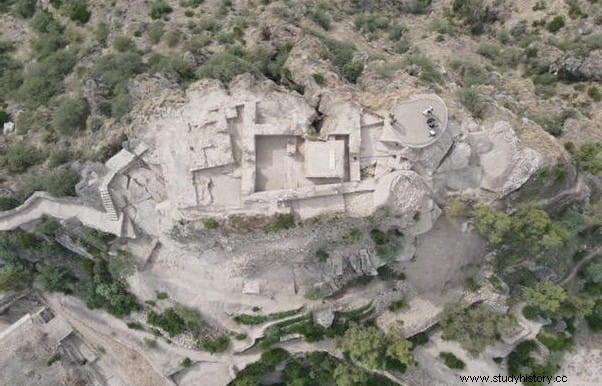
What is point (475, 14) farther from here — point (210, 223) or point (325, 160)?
point (210, 223)

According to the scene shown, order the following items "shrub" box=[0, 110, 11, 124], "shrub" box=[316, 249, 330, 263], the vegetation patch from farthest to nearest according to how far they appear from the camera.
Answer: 1. "shrub" box=[0, 110, 11, 124]
2. the vegetation patch
3. "shrub" box=[316, 249, 330, 263]

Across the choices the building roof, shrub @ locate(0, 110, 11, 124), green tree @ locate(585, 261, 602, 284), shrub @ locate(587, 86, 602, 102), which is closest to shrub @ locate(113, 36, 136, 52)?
shrub @ locate(0, 110, 11, 124)

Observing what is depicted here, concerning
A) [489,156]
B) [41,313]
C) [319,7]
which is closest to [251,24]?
[319,7]

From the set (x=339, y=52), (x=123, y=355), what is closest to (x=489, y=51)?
(x=339, y=52)

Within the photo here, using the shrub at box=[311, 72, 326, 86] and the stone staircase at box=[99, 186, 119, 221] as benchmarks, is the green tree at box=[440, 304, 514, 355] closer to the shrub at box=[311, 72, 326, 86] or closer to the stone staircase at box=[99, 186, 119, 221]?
the shrub at box=[311, 72, 326, 86]

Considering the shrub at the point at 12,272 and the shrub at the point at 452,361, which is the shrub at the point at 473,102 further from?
the shrub at the point at 12,272
